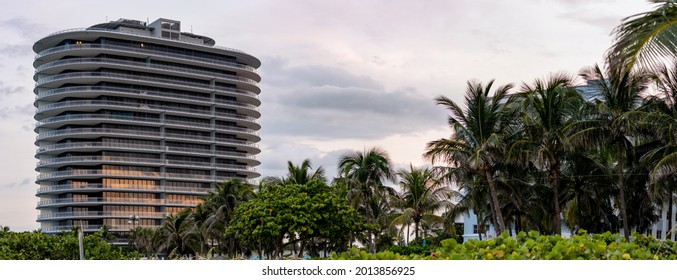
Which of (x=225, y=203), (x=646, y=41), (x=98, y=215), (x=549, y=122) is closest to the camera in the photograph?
(x=646, y=41)

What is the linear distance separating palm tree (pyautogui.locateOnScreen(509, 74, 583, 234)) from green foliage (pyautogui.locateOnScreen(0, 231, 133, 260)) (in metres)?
17.8

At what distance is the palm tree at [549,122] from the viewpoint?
36.9m

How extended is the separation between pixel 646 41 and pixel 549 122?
24.1 metres

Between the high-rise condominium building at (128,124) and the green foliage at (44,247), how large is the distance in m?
81.5

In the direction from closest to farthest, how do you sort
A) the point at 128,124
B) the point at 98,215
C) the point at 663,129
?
the point at 663,129 → the point at 98,215 → the point at 128,124

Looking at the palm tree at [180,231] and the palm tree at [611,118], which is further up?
the palm tree at [611,118]

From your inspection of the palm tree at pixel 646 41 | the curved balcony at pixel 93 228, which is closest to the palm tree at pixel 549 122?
the palm tree at pixel 646 41

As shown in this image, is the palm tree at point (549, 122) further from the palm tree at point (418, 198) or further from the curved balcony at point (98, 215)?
the curved balcony at point (98, 215)

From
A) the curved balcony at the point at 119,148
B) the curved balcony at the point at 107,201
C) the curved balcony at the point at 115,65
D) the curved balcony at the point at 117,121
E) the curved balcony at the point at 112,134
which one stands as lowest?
the curved balcony at the point at 107,201

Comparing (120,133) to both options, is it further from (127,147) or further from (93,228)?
(93,228)

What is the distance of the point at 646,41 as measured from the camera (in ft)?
43.9

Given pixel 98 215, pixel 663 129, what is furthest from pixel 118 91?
pixel 663 129

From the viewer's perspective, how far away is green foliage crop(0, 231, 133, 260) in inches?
1222
